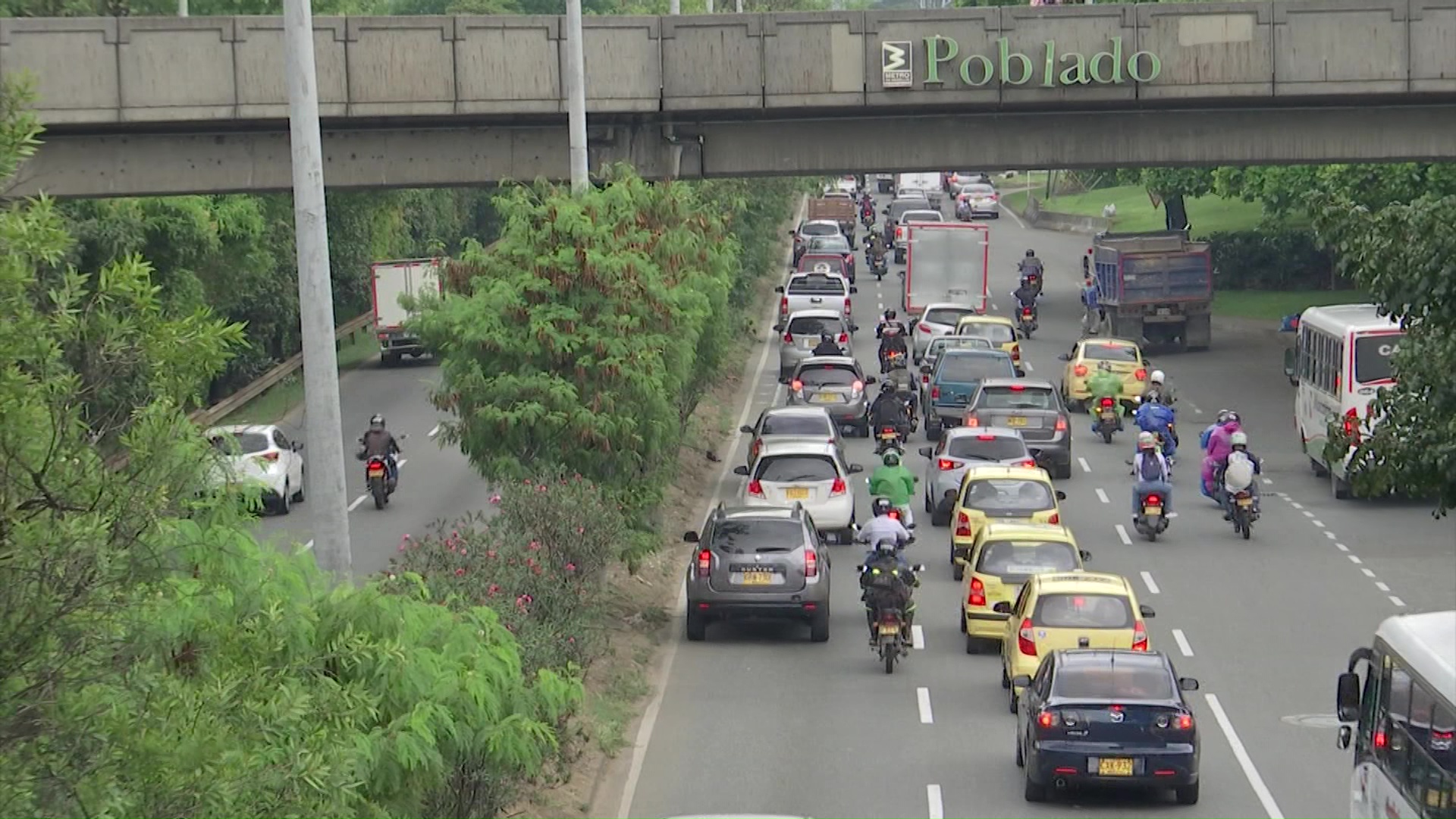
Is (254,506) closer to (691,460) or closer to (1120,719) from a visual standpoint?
(1120,719)

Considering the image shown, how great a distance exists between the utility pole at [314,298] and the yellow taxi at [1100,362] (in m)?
29.2

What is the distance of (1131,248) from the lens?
52.4 metres

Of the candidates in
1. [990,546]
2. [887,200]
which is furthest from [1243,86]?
[887,200]

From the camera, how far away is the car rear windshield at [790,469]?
2942cm

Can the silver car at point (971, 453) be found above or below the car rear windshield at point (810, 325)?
below

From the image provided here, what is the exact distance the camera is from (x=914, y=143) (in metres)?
35.6

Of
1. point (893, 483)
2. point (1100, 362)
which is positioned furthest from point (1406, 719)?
point (1100, 362)

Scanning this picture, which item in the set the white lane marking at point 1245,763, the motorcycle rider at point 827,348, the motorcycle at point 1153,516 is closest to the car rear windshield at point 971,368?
the motorcycle rider at point 827,348

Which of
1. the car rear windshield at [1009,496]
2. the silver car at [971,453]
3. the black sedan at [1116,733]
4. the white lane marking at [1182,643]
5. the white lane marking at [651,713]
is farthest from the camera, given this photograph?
the silver car at [971,453]

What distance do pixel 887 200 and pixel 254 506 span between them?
108 meters

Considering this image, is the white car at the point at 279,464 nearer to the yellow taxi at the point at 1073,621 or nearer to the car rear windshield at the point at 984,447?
the car rear windshield at the point at 984,447

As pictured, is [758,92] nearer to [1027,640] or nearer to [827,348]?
[827,348]

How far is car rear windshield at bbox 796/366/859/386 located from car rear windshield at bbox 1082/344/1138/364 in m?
5.42

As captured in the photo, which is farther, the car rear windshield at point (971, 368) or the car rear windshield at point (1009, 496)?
the car rear windshield at point (971, 368)
